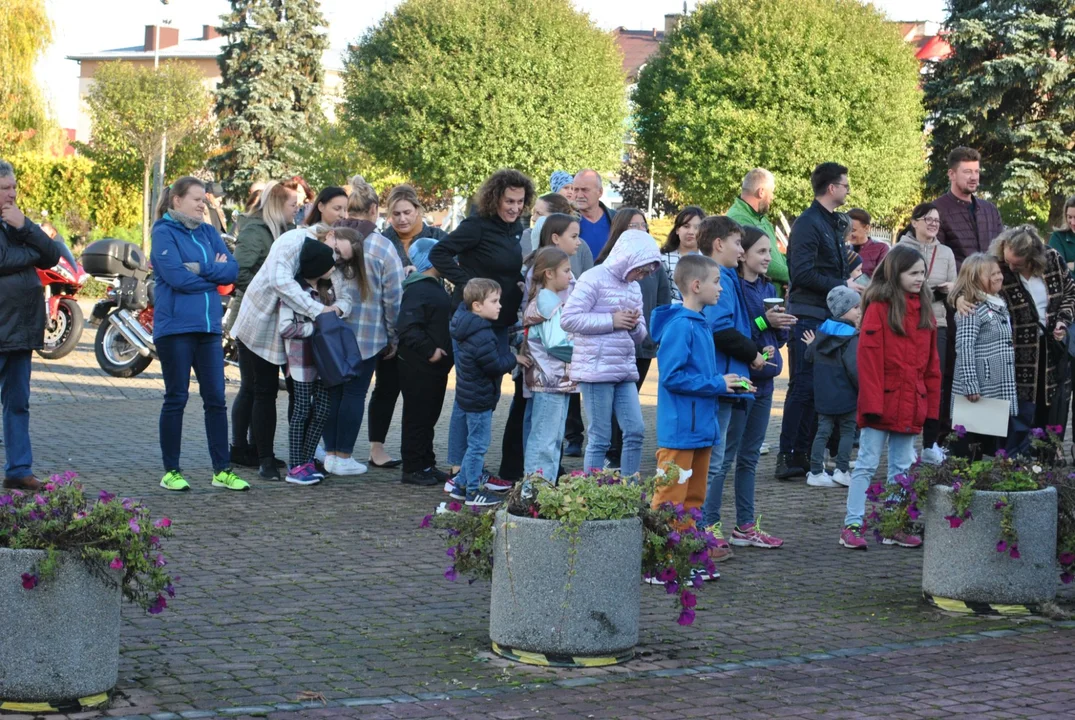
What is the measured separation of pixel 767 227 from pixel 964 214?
64.0 inches

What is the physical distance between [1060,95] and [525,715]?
40724mm

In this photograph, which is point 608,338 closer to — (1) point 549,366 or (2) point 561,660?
(1) point 549,366

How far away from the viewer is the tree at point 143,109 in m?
47.8

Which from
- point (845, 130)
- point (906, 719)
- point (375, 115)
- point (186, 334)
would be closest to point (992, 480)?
point (906, 719)

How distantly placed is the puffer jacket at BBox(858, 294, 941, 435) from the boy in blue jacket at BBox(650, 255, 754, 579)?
1.12 metres

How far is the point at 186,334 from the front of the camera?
9445 mm

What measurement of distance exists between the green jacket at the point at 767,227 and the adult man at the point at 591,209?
3.24 ft

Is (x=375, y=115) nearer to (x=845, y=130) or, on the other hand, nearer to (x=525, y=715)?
(x=845, y=130)

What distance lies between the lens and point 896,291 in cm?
825

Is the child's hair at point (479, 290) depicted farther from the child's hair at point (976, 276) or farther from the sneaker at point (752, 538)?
the child's hair at point (976, 276)

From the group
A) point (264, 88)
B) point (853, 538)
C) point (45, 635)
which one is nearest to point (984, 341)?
point (853, 538)

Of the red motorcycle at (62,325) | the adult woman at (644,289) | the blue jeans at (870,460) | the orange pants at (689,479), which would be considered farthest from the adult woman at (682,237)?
the red motorcycle at (62,325)

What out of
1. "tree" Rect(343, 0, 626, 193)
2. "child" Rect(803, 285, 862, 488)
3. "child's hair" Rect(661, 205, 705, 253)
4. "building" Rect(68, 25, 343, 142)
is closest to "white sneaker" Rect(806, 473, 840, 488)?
"child" Rect(803, 285, 862, 488)

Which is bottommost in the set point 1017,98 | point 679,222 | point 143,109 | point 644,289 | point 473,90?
point 644,289
